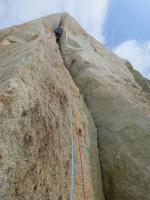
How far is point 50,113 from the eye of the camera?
461cm

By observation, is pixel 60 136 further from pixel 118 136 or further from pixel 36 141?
pixel 118 136

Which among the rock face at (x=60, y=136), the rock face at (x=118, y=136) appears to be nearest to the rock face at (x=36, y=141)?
the rock face at (x=60, y=136)

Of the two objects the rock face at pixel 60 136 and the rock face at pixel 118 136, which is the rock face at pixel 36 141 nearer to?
the rock face at pixel 60 136

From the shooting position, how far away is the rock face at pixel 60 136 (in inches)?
122

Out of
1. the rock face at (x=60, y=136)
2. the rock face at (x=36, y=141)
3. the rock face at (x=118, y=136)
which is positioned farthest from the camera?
the rock face at (x=118, y=136)

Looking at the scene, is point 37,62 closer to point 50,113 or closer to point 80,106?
point 50,113

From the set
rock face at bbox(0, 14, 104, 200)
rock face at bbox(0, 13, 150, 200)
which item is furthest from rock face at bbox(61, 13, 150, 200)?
rock face at bbox(0, 14, 104, 200)

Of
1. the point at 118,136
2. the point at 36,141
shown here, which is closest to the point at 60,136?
the point at 36,141

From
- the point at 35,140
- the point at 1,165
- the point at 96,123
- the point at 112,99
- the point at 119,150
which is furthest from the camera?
the point at 112,99

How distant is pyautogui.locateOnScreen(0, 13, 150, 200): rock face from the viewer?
3105 mm

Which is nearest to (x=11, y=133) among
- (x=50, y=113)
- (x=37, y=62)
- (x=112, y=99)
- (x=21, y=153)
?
(x=21, y=153)

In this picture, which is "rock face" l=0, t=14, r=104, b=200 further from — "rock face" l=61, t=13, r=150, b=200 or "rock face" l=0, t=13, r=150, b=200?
"rock face" l=61, t=13, r=150, b=200

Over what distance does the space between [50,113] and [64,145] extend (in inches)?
34.9

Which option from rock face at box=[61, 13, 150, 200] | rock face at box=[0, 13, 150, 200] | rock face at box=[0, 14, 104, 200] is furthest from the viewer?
rock face at box=[61, 13, 150, 200]
